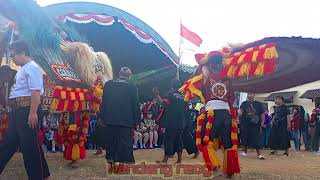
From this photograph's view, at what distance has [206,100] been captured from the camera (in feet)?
19.9

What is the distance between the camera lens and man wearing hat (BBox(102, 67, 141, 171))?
6328 mm

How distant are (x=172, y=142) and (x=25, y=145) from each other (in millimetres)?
3706

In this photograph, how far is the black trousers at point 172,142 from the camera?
781 centimetres

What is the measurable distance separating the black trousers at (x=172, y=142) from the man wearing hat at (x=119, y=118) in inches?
57.0

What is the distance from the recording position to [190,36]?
579 inches

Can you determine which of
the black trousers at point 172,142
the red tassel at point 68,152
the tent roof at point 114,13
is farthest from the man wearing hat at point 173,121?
the tent roof at point 114,13

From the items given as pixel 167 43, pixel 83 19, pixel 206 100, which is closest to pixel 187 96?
pixel 206 100

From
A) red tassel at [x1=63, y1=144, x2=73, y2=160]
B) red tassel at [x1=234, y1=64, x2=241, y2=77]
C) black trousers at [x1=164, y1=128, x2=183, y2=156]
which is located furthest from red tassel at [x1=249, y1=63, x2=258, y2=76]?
red tassel at [x1=63, y1=144, x2=73, y2=160]

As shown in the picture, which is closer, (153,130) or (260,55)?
(260,55)

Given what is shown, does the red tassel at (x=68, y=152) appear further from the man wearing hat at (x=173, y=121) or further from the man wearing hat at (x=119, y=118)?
the man wearing hat at (x=173, y=121)

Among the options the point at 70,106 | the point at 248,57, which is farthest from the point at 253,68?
the point at 70,106

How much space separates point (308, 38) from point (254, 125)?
5.45 meters

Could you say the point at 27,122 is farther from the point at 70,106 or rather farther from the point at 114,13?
the point at 114,13

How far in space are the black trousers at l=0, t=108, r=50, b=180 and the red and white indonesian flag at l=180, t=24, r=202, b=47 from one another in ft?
33.8
